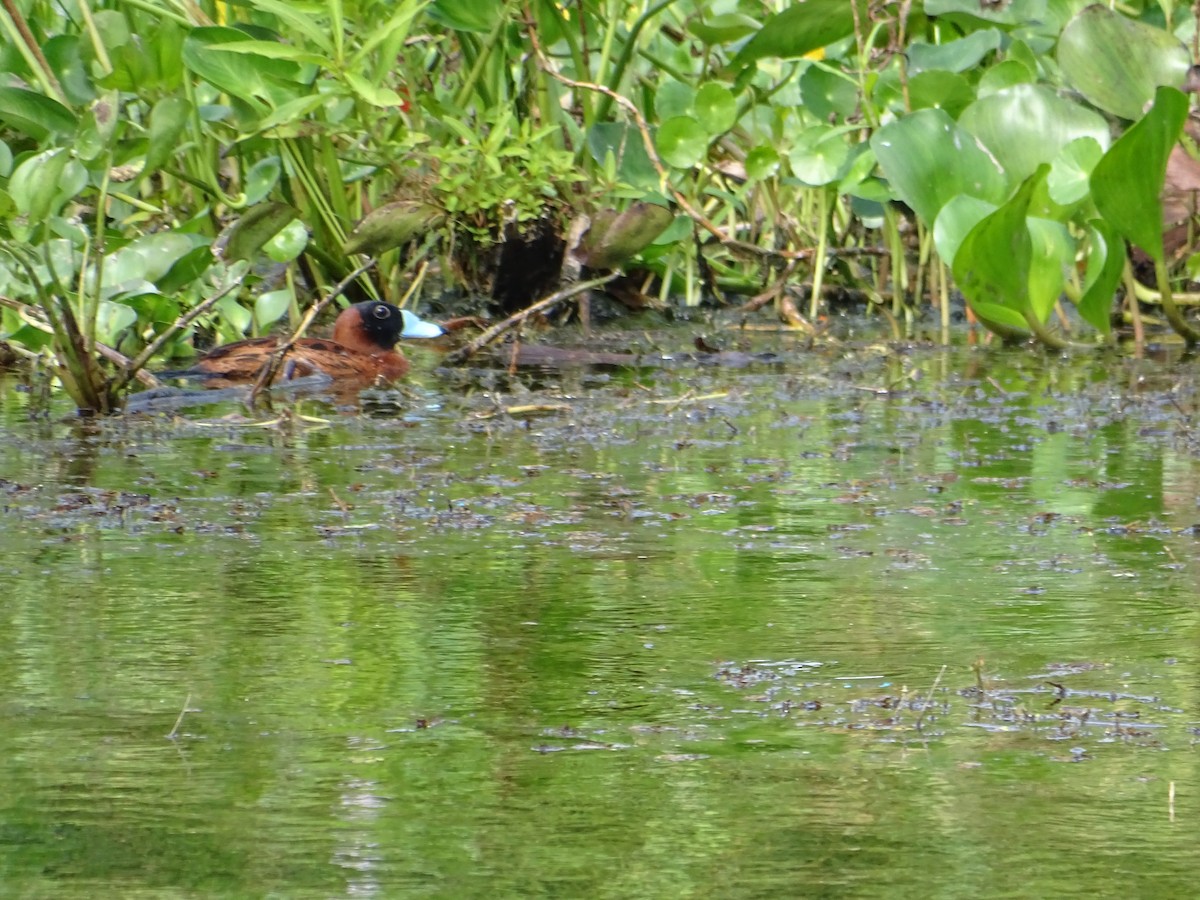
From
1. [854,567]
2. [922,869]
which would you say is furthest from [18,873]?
[854,567]

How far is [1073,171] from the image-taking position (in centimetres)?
657

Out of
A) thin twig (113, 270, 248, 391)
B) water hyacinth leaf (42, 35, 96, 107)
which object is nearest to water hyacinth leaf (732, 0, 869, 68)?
water hyacinth leaf (42, 35, 96, 107)

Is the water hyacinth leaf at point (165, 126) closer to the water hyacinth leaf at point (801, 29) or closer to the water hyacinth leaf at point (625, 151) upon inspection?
the water hyacinth leaf at point (625, 151)

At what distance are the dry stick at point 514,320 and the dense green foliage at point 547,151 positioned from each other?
0.57 metres

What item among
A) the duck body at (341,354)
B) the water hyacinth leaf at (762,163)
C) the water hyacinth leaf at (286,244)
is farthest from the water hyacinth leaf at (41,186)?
the water hyacinth leaf at (762,163)

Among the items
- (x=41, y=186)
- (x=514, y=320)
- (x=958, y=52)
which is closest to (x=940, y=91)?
(x=958, y=52)

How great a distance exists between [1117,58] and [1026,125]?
37 centimetres

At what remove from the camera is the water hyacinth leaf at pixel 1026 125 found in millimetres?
6695

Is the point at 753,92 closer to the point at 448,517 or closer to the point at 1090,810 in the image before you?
the point at 448,517

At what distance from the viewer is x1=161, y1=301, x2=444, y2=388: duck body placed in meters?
6.25

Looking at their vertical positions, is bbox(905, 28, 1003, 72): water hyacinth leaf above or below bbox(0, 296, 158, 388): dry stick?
above

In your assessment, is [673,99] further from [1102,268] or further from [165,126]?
[165,126]

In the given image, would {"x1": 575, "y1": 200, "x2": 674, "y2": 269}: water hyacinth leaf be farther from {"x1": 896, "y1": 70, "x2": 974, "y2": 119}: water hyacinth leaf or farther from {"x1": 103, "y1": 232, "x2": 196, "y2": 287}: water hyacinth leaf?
{"x1": 103, "y1": 232, "x2": 196, "y2": 287}: water hyacinth leaf

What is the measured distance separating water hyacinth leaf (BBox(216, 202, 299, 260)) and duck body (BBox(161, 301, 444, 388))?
0.95ft
